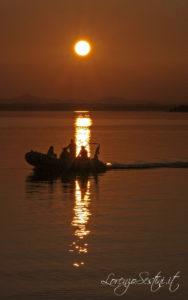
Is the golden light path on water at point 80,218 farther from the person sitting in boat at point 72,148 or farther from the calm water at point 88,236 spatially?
the person sitting in boat at point 72,148

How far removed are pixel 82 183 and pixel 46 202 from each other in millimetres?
9264

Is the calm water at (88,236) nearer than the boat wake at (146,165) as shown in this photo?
Yes

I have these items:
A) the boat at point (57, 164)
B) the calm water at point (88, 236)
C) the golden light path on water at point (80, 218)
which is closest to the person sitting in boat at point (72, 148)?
the boat at point (57, 164)

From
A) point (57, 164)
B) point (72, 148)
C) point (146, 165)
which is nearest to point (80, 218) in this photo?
point (57, 164)

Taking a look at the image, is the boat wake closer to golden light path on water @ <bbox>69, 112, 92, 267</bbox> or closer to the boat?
the boat

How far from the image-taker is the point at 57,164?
145ft

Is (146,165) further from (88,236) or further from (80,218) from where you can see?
(88,236)

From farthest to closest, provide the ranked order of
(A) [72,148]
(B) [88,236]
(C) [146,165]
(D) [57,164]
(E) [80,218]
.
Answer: (C) [146,165] < (A) [72,148] < (D) [57,164] < (E) [80,218] < (B) [88,236]

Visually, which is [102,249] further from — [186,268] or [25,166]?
[25,166]

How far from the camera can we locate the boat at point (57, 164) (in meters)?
44.4

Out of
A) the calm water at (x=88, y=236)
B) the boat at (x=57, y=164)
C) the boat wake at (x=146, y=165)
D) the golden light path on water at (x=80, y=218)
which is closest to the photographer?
the calm water at (x=88, y=236)

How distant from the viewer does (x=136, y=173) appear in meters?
46.1

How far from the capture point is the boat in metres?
44.4

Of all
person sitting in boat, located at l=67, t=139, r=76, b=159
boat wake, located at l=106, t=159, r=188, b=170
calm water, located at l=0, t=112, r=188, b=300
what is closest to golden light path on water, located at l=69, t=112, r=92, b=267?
calm water, located at l=0, t=112, r=188, b=300
